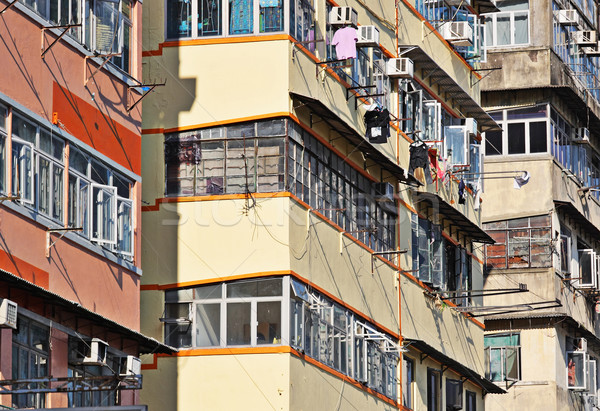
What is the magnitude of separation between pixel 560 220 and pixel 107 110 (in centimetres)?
2060

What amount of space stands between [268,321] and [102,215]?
3.81 metres

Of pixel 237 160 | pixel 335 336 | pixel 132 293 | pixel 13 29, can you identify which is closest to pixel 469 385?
pixel 335 336

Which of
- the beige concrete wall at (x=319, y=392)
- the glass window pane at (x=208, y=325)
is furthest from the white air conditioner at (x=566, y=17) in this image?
the glass window pane at (x=208, y=325)

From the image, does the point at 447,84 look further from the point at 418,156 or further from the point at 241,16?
the point at 241,16

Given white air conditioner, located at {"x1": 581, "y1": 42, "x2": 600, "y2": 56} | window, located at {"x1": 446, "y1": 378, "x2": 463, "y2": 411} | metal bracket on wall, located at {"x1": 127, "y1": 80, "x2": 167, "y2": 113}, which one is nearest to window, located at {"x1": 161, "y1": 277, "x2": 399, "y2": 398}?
metal bracket on wall, located at {"x1": 127, "y1": 80, "x2": 167, "y2": 113}

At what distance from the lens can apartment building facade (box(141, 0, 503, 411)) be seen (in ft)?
80.1

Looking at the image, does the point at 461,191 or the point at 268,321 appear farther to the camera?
the point at 461,191

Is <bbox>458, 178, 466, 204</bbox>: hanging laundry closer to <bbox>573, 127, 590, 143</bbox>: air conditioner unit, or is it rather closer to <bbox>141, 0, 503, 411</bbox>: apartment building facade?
<bbox>141, 0, 503, 411</bbox>: apartment building facade

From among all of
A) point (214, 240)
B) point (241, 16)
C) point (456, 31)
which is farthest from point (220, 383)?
point (456, 31)

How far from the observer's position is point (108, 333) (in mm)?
21391

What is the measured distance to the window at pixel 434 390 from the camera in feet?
105

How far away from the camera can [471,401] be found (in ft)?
115

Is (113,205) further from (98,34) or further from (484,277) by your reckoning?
(484,277)

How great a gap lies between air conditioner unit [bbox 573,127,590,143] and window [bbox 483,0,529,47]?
3.14 m
